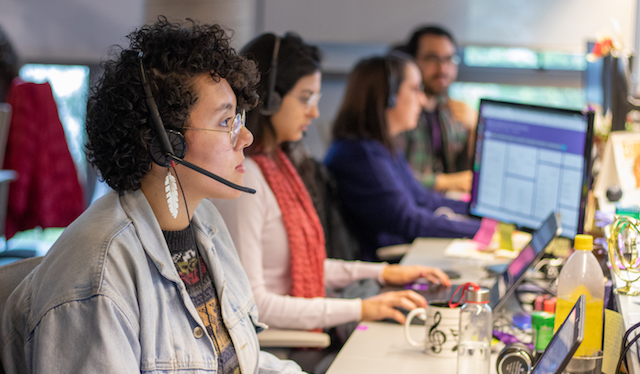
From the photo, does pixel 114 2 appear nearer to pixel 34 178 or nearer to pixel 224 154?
pixel 34 178

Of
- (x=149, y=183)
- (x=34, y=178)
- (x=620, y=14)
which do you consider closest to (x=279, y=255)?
(x=149, y=183)

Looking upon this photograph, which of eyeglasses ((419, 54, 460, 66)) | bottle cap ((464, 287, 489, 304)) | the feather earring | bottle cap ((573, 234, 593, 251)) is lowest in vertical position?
bottle cap ((464, 287, 489, 304))

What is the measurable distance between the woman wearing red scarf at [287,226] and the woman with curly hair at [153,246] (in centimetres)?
25

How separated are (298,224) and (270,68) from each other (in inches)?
16.6

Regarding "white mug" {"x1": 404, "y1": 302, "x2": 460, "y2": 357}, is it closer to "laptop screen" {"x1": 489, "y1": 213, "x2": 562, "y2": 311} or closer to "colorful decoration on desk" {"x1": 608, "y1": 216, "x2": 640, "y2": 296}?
"laptop screen" {"x1": 489, "y1": 213, "x2": 562, "y2": 311}

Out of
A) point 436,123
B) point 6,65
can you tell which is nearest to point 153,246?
point 436,123

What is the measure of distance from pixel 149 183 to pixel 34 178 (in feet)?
9.35

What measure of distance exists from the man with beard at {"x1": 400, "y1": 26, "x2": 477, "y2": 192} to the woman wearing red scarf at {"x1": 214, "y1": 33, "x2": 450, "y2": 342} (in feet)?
6.35

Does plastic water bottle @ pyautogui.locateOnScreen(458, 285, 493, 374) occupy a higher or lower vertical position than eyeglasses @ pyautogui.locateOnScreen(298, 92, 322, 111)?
lower

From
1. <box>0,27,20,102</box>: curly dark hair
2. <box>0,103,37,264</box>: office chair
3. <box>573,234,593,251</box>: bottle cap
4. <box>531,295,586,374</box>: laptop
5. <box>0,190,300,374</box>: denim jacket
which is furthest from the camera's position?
<box>0,27,20,102</box>: curly dark hair

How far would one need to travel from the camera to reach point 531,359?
1.05m

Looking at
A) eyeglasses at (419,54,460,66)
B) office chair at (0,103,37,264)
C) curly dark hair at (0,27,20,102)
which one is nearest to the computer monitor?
eyeglasses at (419,54,460,66)

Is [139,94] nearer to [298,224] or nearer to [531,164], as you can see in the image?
[298,224]

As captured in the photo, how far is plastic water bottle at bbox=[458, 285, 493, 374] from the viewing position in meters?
1.05
